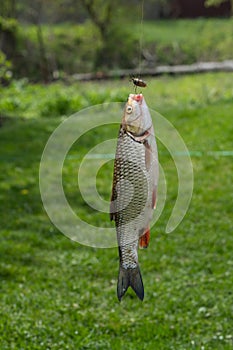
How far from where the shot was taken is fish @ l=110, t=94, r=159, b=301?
1608 millimetres

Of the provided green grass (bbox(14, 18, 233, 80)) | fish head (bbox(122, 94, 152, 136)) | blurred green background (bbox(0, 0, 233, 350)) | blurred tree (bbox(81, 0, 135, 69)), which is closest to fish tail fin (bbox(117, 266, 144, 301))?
fish head (bbox(122, 94, 152, 136))

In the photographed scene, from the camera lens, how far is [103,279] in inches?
172

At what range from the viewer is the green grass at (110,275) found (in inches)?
142

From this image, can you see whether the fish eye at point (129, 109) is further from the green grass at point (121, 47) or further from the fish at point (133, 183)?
the green grass at point (121, 47)

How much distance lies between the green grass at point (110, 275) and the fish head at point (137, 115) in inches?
47.6

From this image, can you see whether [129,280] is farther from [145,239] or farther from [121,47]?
[121,47]

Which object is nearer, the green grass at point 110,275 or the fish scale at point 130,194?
the fish scale at point 130,194

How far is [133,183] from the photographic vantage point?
5.67 feet

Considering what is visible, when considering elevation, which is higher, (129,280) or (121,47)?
(129,280)

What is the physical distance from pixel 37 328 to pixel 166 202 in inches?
95.6

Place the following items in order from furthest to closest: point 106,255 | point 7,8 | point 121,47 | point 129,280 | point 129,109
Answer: point 121,47
point 7,8
point 106,255
point 129,280
point 129,109

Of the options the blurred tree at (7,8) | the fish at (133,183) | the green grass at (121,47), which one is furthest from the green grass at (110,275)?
the green grass at (121,47)

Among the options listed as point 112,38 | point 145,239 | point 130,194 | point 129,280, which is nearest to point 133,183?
point 130,194

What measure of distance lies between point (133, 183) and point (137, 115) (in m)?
0.23
